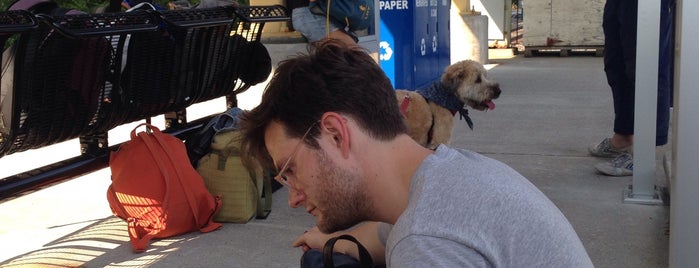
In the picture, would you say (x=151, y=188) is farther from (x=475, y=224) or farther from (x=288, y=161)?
(x=475, y=224)

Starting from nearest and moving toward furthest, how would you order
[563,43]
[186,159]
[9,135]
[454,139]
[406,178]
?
1. [406,178]
2. [9,135]
3. [186,159]
4. [454,139]
5. [563,43]

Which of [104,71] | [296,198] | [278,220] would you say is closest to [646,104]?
[278,220]

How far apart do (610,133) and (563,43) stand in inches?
313

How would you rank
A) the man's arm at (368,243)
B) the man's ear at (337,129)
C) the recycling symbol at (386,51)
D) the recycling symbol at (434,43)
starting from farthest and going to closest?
the recycling symbol at (434,43), the recycling symbol at (386,51), the man's arm at (368,243), the man's ear at (337,129)

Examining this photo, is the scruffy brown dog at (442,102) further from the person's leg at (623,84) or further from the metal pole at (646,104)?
the metal pole at (646,104)

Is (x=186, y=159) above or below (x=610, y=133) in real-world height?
above

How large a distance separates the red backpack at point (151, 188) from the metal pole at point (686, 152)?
8.11 ft

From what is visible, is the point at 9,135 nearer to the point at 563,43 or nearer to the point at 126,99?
the point at 126,99

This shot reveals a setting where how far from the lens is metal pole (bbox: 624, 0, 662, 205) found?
495 centimetres

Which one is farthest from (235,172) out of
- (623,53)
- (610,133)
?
(610,133)

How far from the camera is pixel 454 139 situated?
7547 millimetres

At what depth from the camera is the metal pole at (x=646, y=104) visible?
495cm

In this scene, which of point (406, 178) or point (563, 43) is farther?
point (563, 43)

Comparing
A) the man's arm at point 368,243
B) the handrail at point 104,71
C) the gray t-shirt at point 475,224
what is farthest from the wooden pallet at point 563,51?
the gray t-shirt at point 475,224
